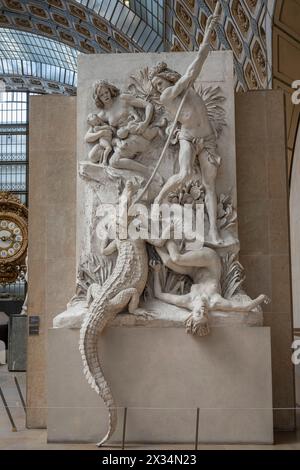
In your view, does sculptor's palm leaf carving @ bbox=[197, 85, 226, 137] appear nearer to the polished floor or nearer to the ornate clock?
the polished floor

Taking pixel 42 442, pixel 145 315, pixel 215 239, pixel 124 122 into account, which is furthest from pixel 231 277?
pixel 42 442

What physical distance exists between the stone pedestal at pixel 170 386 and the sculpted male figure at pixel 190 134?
4.69 ft

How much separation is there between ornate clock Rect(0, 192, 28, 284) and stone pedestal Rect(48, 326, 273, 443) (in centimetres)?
2195

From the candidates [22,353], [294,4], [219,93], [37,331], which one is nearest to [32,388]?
[37,331]

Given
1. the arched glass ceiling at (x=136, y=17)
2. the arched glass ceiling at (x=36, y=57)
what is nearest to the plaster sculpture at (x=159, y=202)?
the arched glass ceiling at (x=136, y=17)

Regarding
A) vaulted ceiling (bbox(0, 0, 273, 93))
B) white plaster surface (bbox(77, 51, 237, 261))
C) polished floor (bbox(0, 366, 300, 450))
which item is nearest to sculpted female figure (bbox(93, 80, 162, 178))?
white plaster surface (bbox(77, 51, 237, 261))

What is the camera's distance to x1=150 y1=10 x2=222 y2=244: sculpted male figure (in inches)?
351

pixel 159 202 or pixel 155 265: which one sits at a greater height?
pixel 159 202

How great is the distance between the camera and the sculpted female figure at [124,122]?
9164mm

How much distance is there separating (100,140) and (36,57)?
27.8 m

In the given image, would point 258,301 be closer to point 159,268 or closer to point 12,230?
point 159,268

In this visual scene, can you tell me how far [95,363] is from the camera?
8.16m

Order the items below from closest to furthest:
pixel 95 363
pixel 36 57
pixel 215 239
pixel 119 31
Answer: pixel 95 363 < pixel 215 239 < pixel 119 31 < pixel 36 57
